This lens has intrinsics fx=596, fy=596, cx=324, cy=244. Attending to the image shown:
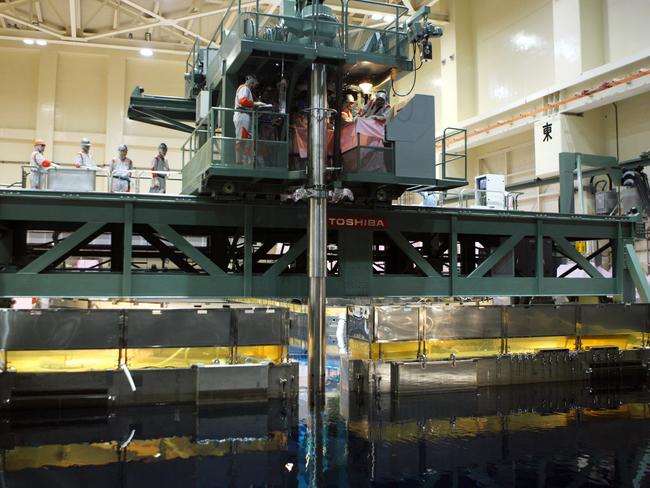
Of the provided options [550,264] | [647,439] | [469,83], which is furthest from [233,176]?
[469,83]

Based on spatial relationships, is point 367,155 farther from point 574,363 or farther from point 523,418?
point 574,363

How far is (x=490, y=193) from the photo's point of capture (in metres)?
15.9

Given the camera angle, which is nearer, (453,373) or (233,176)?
(233,176)

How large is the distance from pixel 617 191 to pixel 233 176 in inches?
546

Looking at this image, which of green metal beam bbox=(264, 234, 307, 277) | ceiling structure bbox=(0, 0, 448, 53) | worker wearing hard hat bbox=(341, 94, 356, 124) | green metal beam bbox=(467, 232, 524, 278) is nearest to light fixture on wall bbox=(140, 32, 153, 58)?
ceiling structure bbox=(0, 0, 448, 53)

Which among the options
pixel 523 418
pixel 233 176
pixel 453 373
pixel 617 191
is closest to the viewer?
pixel 523 418

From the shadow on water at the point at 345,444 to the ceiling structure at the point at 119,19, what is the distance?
783 inches

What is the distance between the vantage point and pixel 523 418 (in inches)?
370

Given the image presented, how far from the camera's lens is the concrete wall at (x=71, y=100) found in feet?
95.5

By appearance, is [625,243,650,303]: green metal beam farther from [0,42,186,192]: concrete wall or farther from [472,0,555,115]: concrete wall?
[0,42,186,192]: concrete wall

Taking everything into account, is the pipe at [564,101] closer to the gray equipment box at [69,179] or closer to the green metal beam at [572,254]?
the green metal beam at [572,254]

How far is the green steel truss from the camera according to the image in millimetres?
10672

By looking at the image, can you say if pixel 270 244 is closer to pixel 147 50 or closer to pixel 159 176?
pixel 159 176

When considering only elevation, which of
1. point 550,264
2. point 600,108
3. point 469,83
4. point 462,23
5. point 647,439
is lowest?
point 647,439
